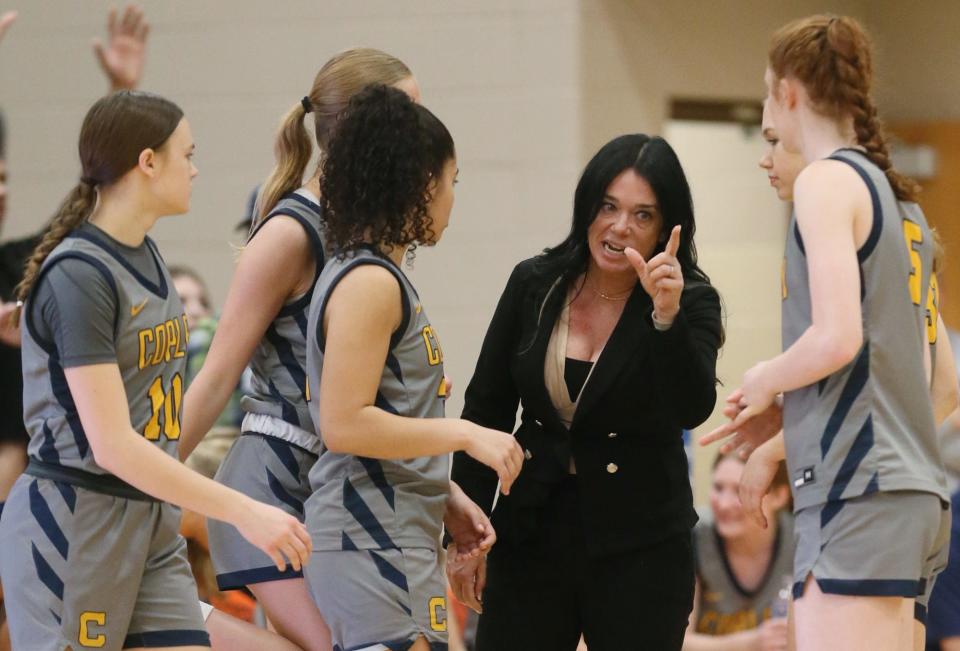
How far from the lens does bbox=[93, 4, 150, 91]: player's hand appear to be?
437 centimetres

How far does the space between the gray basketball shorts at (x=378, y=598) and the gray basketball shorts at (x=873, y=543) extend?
0.64 meters

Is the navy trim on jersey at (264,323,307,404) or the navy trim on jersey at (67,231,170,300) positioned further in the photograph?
the navy trim on jersey at (264,323,307,404)

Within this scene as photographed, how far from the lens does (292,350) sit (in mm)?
2604

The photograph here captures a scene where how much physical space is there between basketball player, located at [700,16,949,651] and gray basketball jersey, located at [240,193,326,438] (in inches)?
33.1

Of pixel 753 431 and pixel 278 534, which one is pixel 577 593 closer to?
pixel 753 431

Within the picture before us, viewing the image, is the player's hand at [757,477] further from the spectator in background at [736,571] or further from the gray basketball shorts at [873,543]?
the spectator in background at [736,571]

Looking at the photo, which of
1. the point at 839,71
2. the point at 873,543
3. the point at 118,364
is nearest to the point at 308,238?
the point at 118,364

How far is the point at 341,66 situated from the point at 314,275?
0.42 metres

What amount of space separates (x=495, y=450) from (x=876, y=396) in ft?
2.07

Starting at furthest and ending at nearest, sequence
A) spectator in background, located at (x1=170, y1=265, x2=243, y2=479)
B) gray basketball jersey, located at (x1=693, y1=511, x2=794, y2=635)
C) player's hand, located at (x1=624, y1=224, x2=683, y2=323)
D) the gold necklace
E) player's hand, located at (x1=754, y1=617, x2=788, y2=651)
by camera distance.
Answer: gray basketball jersey, located at (x1=693, y1=511, x2=794, y2=635)
spectator in background, located at (x1=170, y1=265, x2=243, y2=479)
player's hand, located at (x1=754, y1=617, x2=788, y2=651)
the gold necklace
player's hand, located at (x1=624, y1=224, x2=683, y2=323)

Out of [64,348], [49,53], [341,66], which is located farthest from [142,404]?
[49,53]

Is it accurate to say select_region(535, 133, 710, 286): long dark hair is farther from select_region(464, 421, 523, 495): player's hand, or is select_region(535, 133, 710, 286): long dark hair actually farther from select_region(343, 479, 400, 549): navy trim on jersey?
select_region(343, 479, 400, 549): navy trim on jersey

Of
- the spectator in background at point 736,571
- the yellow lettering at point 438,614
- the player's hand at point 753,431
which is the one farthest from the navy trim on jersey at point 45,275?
the spectator in background at point 736,571

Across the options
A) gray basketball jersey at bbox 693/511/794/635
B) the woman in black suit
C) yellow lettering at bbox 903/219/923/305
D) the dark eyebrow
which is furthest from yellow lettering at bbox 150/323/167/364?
gray basketball jersey at bbox 693/511/794/635
